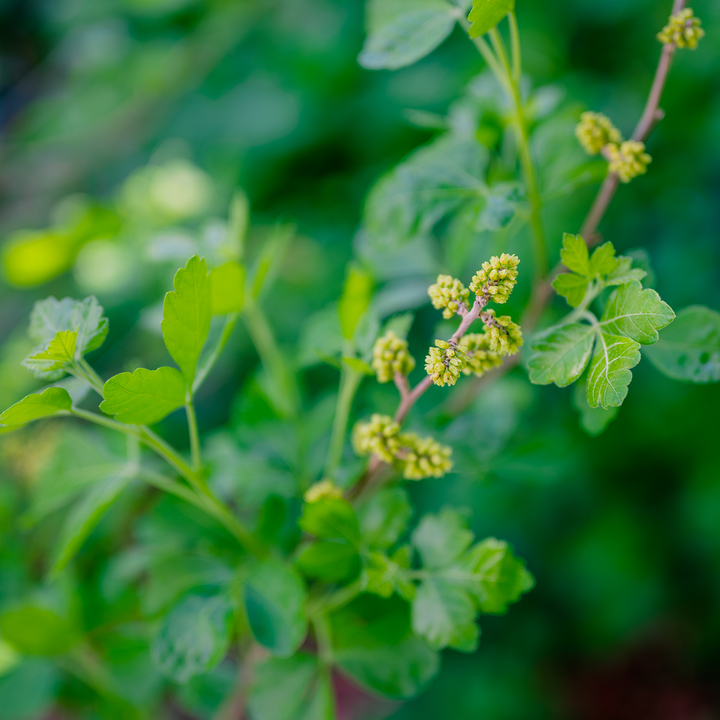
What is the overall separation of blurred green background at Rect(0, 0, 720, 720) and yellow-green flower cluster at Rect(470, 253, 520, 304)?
88 centimetres

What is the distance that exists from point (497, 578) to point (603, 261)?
0.35 meters

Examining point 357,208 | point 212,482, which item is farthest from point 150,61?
point 212,482

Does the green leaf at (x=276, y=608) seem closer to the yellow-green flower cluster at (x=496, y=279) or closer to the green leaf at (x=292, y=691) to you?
the green leaf at (x=292, y=691)

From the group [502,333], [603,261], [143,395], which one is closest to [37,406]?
[143,395]

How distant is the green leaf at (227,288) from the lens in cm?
66

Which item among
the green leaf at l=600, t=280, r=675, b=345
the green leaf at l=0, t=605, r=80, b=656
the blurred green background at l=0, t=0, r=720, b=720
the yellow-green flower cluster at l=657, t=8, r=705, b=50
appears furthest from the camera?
the blurred green background at l=0, t=0, r=720, b=720

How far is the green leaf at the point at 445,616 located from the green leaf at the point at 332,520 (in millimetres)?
101

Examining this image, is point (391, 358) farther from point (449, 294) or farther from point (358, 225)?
point (358, 225)

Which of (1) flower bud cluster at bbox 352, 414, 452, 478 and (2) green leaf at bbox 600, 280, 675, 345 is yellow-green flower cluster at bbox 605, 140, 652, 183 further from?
(1) flower bud cluster at bbox 352, 414, 452, 478

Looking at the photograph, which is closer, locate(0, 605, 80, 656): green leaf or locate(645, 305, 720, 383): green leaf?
locate(645, 305, 720, 383): green leaf

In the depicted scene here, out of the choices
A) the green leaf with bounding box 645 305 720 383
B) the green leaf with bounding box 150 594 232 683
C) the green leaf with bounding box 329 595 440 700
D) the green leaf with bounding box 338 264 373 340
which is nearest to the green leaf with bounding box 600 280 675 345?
the green leaf with bounding box 645 305 720 383

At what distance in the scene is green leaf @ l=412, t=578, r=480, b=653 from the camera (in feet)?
2.04

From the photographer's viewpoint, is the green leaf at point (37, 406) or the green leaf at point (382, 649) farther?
the green leaf at point (382, 649)

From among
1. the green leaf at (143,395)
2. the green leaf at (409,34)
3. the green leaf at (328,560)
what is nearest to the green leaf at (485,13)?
the green leaf at (409,34)
